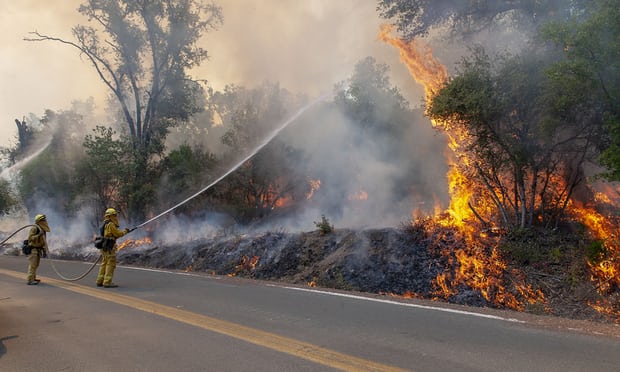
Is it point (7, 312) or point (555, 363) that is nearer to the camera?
point (555, 363)

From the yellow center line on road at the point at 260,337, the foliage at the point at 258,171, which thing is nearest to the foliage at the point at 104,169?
the foliage at the point at 258,171

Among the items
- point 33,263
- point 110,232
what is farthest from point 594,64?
point 33,263

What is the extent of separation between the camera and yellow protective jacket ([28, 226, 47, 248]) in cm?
1021

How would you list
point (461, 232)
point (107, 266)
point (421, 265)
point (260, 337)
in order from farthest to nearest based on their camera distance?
1. point (461, 232)
2. point (421, 265)
3. point (107, 266)
4. point (260, 337)

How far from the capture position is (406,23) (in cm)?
1384

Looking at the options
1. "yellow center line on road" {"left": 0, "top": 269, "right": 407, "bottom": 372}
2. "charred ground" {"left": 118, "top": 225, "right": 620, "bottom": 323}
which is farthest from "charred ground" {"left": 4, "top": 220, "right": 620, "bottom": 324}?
"yellow center line on road" {"left": 0, "top": 269, "right": 407, "bottom": 372}

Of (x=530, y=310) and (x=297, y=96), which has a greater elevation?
(x=297, y=96)

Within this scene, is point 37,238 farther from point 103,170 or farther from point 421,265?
point 103,170

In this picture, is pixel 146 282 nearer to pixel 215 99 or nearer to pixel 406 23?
pixel 406 23

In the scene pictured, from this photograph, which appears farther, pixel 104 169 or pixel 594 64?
pixel 104 169

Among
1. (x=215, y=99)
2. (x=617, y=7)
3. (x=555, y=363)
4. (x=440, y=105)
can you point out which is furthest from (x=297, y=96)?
(x=215, y=99)

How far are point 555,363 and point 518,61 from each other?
25.8ft

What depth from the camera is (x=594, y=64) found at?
738cm

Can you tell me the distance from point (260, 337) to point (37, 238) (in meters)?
7.81
